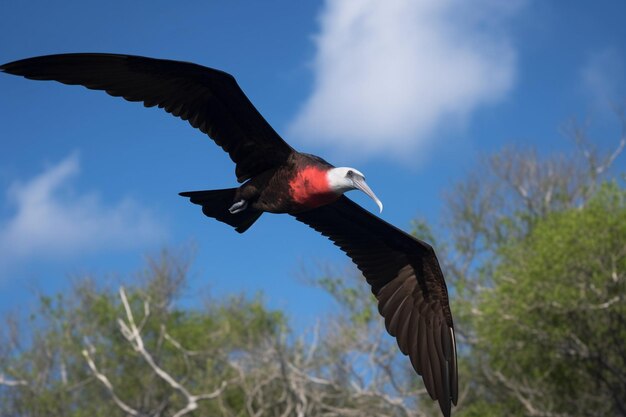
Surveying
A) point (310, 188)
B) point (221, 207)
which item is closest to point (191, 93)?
point (221, 207)

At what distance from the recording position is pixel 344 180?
18.8 feet

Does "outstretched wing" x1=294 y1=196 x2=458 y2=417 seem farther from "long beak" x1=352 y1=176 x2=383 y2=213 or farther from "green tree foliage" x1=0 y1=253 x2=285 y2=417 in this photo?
"green tree foliage" x1=0 y1=253 x2=285 y2=417

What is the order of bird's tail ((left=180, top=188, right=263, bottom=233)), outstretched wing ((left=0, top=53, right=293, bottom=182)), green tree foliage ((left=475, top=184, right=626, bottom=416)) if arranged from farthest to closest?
1. green tree foliage ((left=475, top=184, right=626, bottom=416))
2. bird's tail ((left=180, top=188, right=263, bottom=233))
3. outstretched wing ((left=0, top=53, right=293, bottom=182))

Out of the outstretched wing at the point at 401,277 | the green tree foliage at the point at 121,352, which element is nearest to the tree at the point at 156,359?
the green tree foliage at the point at 121,352

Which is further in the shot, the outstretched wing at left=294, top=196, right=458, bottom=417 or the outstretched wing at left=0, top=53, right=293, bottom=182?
the outstretched wing at left=294, top=196, right=458, bottom=417

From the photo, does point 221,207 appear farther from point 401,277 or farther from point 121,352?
point 121,352

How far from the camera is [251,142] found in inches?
243

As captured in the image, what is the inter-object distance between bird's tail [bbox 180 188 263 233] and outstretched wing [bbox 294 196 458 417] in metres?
1.10

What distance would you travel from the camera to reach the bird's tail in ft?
20.7

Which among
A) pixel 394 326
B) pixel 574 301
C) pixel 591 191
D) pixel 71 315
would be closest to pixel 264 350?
pixel 71 315

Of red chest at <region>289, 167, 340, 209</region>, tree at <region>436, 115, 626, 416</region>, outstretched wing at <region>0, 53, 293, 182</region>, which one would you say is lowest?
red chest at <region>289, 167, 340, 209</region>

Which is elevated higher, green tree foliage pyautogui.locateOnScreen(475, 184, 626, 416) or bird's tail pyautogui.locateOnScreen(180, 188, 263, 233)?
green tree foliage pyautogui.locateOnScreen(475, 184, 626, 416)

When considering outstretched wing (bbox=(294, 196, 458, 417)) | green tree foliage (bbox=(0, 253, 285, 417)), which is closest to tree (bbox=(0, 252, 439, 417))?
green tree foliage (bbox=(0, 253, 285, 417))

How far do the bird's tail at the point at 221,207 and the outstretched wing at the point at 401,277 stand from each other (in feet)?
3.60
